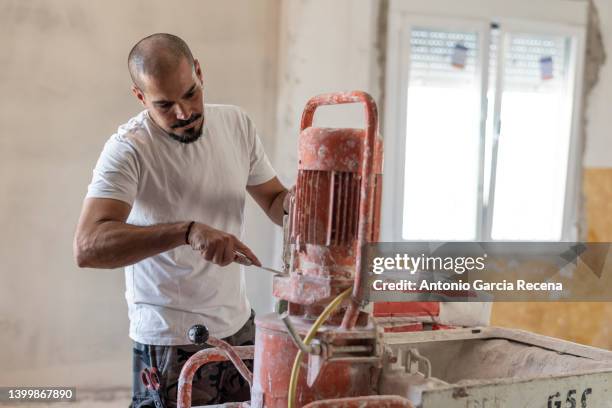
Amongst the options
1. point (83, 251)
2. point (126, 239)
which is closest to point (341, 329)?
point (126, 239)

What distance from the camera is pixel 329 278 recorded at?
52.0 inches

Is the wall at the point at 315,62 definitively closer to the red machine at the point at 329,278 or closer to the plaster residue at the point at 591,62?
the plaster residue at the point at 591,62

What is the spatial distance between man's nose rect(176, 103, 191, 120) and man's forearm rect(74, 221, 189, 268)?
1.15 ft

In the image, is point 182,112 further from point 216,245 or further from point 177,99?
point 216,245

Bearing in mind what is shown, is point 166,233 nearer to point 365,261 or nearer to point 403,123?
point 365,261

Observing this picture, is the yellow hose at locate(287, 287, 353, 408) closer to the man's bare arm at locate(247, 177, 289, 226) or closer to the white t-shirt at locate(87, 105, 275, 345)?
the white t-shirt at locate(87, 105, 275, 345)

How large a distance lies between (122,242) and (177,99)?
44 centimetres

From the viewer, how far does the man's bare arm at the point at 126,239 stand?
5.12ft

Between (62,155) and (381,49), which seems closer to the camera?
(62,155)

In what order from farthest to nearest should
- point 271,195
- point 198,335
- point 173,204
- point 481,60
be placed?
point 481,60 < point 271,195 < point 173,204 < point 198,335

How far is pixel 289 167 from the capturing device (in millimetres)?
3457

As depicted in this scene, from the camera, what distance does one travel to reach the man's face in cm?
186

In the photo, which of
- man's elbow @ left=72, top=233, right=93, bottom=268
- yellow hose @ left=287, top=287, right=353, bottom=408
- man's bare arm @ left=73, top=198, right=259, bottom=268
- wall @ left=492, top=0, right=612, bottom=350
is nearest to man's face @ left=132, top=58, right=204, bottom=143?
man's bare arm @ left=73, top=198, right=259, bottom=268

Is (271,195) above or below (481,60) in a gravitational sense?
below
